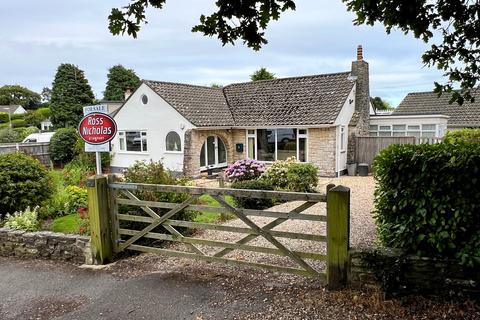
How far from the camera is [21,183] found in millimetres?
8703

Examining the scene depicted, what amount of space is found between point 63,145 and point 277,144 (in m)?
14.1

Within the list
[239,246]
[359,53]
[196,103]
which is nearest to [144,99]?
[196,103]

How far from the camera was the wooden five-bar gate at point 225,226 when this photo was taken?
4.33 metres

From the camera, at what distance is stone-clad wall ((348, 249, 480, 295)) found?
3859 mm

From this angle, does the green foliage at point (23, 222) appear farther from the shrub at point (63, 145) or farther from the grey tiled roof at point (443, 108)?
the grey tiled roof at point (443, 108)

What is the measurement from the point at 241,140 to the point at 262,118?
5.89 ft

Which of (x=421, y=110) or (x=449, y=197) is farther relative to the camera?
(x=421, y=110)

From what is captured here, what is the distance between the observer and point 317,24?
25.1 ft

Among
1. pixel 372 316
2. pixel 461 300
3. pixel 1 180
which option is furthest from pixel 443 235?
pixel 1 180

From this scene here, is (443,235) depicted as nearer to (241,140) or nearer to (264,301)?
(264,301)

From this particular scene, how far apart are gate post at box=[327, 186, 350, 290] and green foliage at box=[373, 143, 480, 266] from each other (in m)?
0.62

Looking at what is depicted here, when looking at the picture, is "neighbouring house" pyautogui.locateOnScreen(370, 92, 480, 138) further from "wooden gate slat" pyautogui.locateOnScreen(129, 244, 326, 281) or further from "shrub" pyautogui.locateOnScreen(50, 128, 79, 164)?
"shrub" pyautogui.locateOnScreen(50, 128, 79, 164)

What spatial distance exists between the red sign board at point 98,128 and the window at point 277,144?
13.1m

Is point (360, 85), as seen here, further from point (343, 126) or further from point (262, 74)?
point (262, 74)
